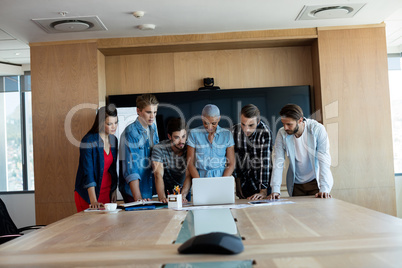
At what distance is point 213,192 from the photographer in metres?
3.26

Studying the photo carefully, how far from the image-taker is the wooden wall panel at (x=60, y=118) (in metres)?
5.48

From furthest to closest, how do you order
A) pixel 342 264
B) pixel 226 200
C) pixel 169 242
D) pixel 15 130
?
pixel 15 130
pixel 226 200
pixel 169 242
pixel 342 264

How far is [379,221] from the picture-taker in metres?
2.21

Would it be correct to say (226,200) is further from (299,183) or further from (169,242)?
(169,242)

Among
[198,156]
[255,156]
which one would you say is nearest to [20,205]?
[198,156]

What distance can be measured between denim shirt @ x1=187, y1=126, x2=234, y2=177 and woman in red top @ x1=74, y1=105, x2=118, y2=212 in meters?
0.71

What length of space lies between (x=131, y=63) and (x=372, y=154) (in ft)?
11.3

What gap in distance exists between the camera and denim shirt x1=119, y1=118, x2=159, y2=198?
12.0 feet

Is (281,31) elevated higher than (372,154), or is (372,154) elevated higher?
(281,31)

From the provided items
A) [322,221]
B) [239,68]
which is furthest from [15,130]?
[322,221]

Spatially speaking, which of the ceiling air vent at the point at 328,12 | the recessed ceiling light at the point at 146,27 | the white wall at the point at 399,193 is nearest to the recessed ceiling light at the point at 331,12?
the ceiling air vent at the point at 328,12

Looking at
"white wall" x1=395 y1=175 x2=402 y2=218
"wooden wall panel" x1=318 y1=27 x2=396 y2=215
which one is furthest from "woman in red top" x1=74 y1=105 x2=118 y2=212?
"white wall" x1=395 y1=175 x2=402 y2=218

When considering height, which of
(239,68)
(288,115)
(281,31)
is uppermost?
(281,31)

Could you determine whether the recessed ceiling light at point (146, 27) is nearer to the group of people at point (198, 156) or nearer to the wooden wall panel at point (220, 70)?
→ the wooden wall panel at point (220, 70)
